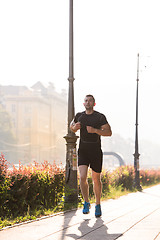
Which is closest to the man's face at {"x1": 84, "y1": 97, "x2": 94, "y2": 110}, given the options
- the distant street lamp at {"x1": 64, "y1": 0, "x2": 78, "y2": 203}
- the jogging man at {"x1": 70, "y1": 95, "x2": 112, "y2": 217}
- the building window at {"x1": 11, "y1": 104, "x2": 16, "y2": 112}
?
the jogging man at {"x1": 70, "y1": 95, "x2": 112, "y2": 217}

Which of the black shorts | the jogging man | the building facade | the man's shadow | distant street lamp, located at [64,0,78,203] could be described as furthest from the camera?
the building facade

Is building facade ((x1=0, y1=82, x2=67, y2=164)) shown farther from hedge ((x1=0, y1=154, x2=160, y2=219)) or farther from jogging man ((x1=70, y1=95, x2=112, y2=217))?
jogging man ((x1=70, y1=95, x2=112, y2=217))

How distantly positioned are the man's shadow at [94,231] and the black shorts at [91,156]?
96 cm

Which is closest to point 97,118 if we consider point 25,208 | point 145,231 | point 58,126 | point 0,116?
point 145,231

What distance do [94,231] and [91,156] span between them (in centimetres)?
165

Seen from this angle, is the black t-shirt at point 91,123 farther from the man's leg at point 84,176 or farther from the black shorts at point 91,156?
the man's leg at point 84,176

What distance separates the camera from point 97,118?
7.43 metres

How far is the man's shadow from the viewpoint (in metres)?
5.78

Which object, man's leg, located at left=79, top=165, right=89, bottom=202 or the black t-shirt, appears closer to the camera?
the black t-shirt

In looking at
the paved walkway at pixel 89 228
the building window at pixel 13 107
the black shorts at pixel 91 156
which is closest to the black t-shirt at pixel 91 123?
the black shorts at pixel 91 156

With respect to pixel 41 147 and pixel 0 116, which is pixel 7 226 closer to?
pixel 0 116

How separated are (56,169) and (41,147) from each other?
11221 cm

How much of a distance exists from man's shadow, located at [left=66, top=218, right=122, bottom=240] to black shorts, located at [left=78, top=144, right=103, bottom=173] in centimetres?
96

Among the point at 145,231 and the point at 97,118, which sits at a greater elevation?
the point at 97,118
